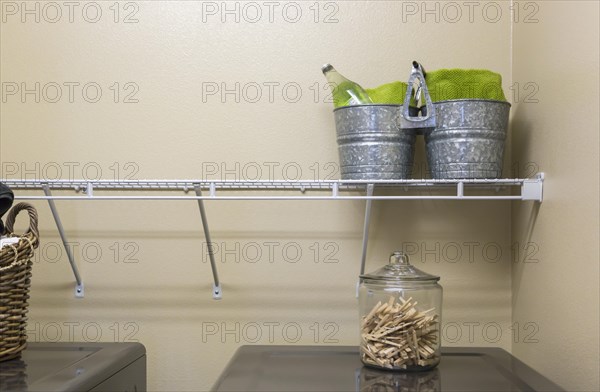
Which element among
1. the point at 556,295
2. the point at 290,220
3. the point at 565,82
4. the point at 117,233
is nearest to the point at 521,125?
the point at 565,82

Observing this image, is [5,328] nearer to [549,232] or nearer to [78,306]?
[78,306]

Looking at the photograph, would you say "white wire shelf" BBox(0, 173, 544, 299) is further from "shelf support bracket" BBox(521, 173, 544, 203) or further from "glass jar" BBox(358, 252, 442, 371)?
"glass jar" BBox(358, 252, 442, 371)

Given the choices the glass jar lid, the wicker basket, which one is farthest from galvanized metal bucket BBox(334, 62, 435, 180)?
the wicker basket

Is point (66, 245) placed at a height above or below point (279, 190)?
below

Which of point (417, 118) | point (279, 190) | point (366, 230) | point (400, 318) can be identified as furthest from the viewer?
point (279, 190)

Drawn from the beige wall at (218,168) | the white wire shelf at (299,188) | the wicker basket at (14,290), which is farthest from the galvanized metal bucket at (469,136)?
the wicker basket at (14,290)

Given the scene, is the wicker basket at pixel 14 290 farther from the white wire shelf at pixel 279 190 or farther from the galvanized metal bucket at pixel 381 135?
the galvanized metal bucket at pixel 381 135

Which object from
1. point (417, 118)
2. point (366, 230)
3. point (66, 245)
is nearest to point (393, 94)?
point (417, 118)

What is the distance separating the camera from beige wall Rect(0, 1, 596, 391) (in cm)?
168

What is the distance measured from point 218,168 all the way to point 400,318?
0.67m

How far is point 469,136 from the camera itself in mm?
1389

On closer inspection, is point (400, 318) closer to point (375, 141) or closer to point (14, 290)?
point (375, 141)

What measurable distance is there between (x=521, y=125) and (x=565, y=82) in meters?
0.29

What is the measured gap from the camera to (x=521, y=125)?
161cm
